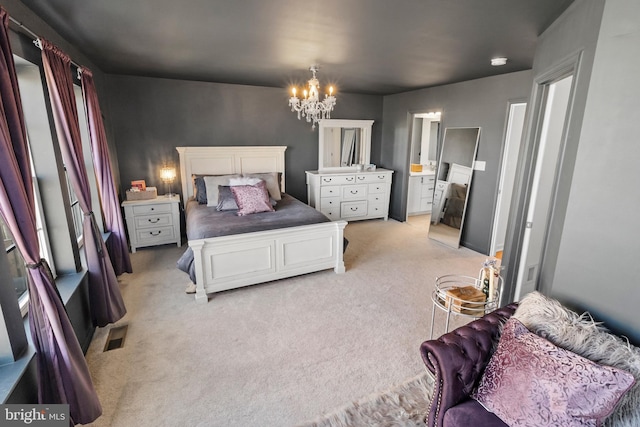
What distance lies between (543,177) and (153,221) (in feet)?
14.6

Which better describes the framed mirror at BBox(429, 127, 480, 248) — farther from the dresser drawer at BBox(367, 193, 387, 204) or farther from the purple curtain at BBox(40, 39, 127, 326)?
the purple curtain at BBox(40, 39, 127, 326)

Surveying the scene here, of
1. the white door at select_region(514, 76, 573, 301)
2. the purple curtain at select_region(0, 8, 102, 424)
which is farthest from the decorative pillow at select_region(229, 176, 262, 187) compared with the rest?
the white door at select_region(514, 76, 573, 301)

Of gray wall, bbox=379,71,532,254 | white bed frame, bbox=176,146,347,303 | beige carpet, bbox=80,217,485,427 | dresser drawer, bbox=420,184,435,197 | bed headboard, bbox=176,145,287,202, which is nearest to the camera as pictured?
beige carpet, bbox=80,217,485,427

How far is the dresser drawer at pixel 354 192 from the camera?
218 inches

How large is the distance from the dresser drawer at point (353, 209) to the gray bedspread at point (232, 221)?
159 centimetres

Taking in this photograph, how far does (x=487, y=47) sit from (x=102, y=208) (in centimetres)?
407

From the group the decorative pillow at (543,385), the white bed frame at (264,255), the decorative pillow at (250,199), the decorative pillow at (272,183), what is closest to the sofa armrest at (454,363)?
the decorative pillow at (543,385)

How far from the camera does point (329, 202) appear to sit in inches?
215

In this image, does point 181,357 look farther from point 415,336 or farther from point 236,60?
point 236,60

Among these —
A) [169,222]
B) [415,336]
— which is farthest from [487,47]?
[169,222]

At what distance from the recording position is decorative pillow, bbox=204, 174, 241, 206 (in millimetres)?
4165

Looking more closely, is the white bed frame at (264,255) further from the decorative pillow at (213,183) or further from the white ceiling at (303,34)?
the white ceiling at (303,34)

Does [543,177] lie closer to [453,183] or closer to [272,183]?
[453,183]

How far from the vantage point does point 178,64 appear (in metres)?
Answer: 3.45
